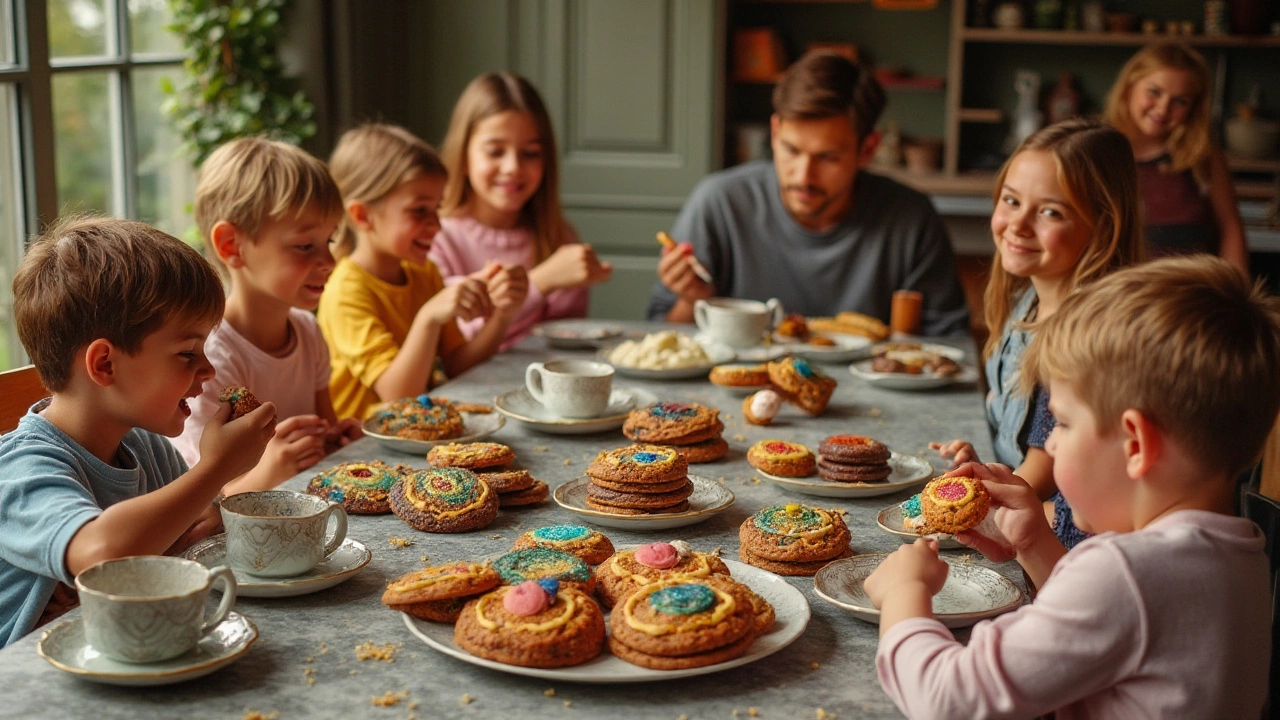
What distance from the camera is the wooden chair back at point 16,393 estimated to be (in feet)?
5.68

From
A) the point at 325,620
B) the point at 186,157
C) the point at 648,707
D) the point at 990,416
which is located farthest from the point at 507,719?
the point at 186,157

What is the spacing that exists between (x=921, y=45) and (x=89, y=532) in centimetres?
512

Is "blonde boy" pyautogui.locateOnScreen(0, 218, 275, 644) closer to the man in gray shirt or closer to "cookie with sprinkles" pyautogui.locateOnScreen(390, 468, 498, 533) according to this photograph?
"cookie with sprinkles" pyautogui.locateOnScreen(390, 468, 498, 533)

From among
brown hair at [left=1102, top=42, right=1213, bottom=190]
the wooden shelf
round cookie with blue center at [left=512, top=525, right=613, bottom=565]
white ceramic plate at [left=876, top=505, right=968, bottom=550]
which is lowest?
white ceramic plate at [left=876, top=505, right=968, bottom=550]

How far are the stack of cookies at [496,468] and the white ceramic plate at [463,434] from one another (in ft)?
0.23

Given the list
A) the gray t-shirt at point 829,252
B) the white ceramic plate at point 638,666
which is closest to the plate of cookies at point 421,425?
the white ceramic plate at point 638,666

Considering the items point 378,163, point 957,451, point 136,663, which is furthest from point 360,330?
point 136,663

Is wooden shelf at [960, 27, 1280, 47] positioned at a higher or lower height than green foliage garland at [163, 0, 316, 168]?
higher

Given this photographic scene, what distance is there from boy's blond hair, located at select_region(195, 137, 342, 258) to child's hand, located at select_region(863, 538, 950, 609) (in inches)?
52.3

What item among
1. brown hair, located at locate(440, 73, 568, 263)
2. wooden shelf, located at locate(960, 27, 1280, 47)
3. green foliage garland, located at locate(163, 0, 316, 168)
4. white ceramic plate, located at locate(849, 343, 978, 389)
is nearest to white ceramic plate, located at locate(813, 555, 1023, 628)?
white ceramic plate, located at locate(849, 343, 978, 389)

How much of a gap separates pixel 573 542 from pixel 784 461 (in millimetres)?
451

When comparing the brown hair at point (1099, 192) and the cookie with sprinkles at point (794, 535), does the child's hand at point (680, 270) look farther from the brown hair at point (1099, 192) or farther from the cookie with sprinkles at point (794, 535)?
the cookie with sprinkles at point (794, 535)

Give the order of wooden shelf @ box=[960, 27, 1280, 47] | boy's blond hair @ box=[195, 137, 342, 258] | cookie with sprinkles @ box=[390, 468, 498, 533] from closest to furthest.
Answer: cookie with sprinkles @ box=[390, 468, 498, 533], boy's blond hair @ box=[195, 137, 342, 258], wooden shelf @ box=[960, 27, 1280, 47]

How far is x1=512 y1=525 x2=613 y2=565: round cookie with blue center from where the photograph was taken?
1.35 m
